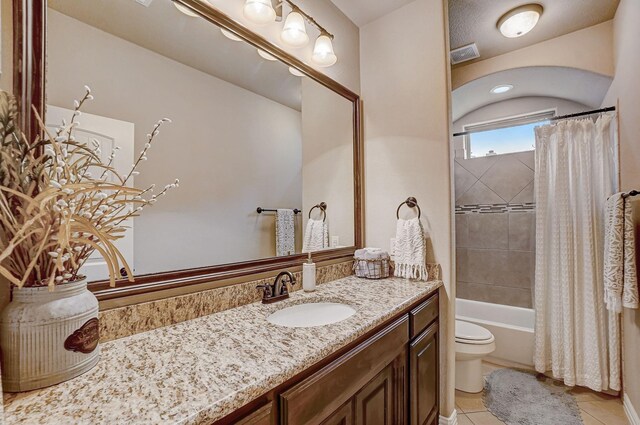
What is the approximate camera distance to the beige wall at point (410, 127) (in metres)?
1.76

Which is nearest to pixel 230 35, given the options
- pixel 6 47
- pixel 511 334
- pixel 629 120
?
pixel 6 47

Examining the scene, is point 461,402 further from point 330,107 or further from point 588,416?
point 330,107

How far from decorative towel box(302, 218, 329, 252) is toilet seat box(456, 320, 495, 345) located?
4.15 feet

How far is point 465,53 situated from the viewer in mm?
2492

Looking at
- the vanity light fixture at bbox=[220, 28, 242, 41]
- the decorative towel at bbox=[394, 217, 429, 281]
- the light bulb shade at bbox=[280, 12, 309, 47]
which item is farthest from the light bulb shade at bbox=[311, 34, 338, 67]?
the decorative towel at bbox=[394, 217, 429, 281]

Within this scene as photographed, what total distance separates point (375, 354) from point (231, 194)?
2.99 ft

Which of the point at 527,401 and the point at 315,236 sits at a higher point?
the point at 315,236

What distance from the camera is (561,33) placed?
7.38 ft

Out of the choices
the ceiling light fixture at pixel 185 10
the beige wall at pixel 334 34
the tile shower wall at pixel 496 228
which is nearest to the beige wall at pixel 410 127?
the beige wall at pixel 334 34

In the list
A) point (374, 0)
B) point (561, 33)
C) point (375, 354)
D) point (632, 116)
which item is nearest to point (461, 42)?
point (561, 33)

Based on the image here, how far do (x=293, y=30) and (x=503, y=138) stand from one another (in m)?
2.91

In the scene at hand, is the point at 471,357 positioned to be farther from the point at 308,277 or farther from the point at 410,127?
the point at 410,127

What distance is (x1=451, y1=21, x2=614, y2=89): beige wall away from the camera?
2.12 metres

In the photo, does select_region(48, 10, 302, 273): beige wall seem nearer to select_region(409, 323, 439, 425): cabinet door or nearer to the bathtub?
select_region(409, 323, 439, 425): cabinet door
